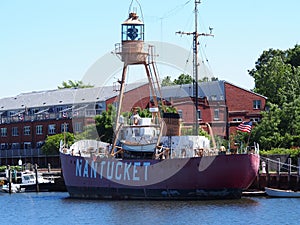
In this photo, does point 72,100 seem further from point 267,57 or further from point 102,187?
point 102,187

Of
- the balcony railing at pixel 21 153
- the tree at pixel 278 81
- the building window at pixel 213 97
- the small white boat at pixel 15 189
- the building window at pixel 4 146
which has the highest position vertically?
the tree at pixel 278 81

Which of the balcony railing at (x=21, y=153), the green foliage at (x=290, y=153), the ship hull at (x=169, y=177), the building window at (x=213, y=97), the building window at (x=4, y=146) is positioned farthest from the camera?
the building window at (x=4, y=146)

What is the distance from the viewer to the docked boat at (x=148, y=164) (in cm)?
6012

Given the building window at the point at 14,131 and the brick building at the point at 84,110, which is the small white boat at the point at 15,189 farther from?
the building window at the point at 14,131

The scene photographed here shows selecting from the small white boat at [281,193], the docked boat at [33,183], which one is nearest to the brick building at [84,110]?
the docked boat at [33,183]

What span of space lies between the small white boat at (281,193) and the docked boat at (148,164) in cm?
206

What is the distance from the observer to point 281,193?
203 ft

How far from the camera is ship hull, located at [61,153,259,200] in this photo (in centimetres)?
5972

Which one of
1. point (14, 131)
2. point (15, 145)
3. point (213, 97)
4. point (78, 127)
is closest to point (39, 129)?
point (15, 145)

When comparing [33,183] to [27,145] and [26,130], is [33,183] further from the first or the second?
[26,130]

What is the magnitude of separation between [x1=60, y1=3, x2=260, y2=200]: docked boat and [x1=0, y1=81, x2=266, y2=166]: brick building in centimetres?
3049

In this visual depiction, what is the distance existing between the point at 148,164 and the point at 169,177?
2010 mm

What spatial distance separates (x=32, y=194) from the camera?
256ft

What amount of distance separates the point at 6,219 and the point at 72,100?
62.6 metres
